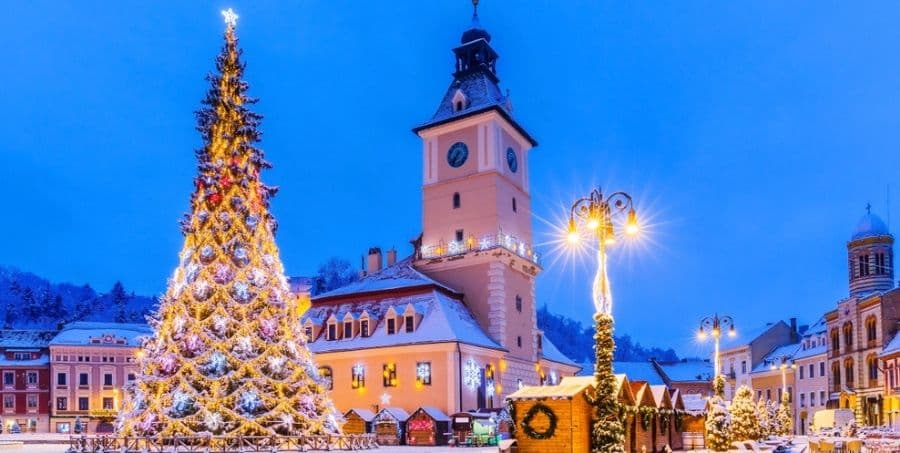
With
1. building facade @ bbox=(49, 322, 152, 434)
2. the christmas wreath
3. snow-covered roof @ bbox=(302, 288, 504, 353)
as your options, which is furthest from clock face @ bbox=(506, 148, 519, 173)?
building facade @ bbox=(49, 322, 152, 434)

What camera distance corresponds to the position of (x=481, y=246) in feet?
170

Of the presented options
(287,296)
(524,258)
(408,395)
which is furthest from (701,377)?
(287,296)

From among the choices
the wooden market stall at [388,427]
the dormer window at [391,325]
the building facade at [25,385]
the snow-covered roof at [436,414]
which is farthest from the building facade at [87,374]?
the snow-covered roof at [436,414]

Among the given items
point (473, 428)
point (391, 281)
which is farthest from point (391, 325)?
point (473, 428)

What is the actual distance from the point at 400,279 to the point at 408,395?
8239 millimetres

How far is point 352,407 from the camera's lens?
48.3 meters

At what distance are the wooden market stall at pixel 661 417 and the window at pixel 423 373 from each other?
17.8m

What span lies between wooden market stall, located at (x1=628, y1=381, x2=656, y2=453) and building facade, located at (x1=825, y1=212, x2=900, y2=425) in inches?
1471

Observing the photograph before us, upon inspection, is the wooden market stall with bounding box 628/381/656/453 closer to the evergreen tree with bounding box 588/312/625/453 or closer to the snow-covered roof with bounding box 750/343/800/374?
the evergreen tree with bounding box 588/312/625/453

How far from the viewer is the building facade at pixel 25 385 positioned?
258 ft

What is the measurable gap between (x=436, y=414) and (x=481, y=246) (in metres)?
12.0

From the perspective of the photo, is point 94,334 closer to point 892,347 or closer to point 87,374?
point 87,374

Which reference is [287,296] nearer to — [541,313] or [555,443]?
[555,443]

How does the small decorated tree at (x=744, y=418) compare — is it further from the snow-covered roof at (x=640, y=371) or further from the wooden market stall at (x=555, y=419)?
the snow-covered roof at (x=640, y=371)
